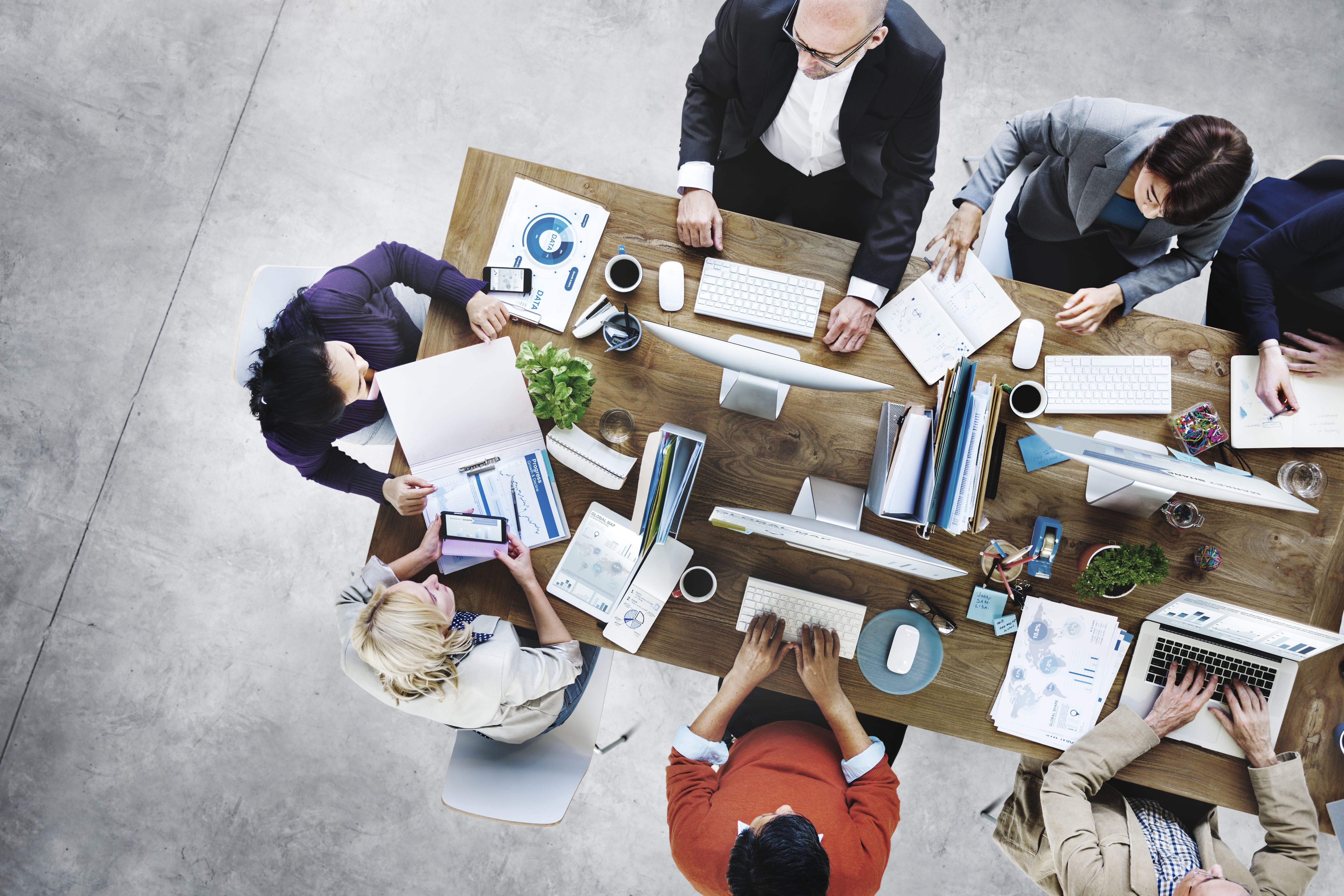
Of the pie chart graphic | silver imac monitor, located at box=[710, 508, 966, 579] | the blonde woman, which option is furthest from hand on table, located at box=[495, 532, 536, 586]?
the pie chart graphic

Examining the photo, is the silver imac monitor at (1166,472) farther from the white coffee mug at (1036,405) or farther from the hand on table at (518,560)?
the hand on table at (518,560)

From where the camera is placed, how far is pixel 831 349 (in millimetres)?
1801

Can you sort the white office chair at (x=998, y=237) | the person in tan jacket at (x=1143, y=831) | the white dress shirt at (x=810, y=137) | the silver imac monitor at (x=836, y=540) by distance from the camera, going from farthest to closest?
the white office chair at (x=998, y=237) → the white dress shirt at (x=810, y=137) → the person in tan jacket at (x=1143, y=831) → the silver imac monitor at (x=836, y=540)

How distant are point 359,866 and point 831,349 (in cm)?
250

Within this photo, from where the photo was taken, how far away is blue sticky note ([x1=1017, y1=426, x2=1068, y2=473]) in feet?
5.77

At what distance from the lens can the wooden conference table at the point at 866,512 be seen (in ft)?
5.73

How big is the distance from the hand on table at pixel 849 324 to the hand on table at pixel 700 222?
0.35m

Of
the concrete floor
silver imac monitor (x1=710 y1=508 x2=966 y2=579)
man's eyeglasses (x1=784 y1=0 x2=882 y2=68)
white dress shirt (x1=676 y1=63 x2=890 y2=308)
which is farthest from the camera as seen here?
the concrete floor

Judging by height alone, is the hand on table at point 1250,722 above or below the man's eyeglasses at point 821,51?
below

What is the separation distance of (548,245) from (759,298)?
1.87ft

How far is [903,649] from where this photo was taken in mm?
1706

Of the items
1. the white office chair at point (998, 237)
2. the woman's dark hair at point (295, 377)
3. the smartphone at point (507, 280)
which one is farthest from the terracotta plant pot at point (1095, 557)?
the woman's dark hair at point (295, 377)

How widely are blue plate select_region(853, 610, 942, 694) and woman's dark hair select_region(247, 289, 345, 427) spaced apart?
57.8 inches

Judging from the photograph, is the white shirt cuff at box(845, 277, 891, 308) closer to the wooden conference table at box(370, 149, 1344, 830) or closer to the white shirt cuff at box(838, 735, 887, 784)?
the wooden conference table at box(370, 149, 1344, 830)
